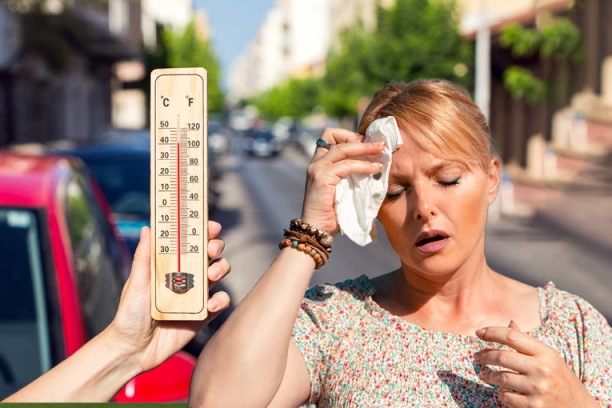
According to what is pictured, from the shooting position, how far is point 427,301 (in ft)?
8.07

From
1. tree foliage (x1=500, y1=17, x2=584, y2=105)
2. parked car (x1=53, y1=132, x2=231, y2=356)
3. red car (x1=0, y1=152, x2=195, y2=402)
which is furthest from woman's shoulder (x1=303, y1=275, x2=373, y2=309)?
tree foliage (x1=500, y1=17, x2=584, y2=105)

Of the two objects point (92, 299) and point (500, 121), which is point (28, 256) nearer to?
point (92, 299)

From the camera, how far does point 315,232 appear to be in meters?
2.11

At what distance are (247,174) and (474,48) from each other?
11909 mm

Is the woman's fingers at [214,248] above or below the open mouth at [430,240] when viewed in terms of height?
above

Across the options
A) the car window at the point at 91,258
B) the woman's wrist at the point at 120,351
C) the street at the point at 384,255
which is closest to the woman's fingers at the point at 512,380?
the woman's wrist at the point at 120,351

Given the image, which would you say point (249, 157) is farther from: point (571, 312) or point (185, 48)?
point (571, 312)

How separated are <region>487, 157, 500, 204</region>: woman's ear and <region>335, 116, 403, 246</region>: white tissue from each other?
0.44 meters

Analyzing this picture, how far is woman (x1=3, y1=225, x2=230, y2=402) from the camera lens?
208 centimetres

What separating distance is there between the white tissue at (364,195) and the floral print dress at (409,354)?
349 millimetres

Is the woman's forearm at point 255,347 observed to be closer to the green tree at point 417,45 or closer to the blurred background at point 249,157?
the blurred background at point 249,157

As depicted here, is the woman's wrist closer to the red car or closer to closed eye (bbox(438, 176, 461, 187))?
the red car

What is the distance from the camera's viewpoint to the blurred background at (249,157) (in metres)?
3.29

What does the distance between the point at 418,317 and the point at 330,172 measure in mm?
546
